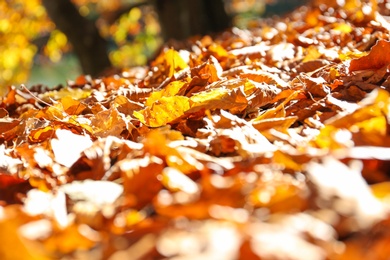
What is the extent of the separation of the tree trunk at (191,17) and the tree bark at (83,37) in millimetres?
945

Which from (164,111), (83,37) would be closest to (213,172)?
(164,111)

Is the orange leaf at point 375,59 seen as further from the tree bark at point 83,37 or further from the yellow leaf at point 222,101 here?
the tree bark at point 83,37

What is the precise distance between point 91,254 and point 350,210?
14.3 inches

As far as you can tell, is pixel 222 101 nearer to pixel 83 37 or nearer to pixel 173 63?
pixel 173 63

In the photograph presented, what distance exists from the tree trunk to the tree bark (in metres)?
0.95

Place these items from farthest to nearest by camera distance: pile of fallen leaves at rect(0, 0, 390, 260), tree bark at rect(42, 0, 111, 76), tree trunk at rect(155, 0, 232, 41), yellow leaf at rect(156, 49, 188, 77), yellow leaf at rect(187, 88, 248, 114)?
tree bark at rect(42, 0, 111, 76) < tree trunk at rect(155, 0, 232, 41) < yellow leaf at rect(156, 49, 188, 77) < yellow leaf at rect(187, 88, 248, 114) < pile of fallen leaves at rect(0, 0, 390, 260)

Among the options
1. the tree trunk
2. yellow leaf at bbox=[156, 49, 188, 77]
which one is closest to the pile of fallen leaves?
yellow leaf at bbox=[156, 49, 188, 77]

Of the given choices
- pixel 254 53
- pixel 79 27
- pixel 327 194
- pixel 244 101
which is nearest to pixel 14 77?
pixel 79 27

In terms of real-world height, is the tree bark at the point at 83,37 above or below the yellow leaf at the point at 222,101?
below

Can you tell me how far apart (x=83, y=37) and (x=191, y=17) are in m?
1.46

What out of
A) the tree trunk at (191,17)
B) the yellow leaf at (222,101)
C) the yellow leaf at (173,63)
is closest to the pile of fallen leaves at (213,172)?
the yellow leaf at (222,101)

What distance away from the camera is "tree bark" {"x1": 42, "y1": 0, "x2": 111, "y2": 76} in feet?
22.0

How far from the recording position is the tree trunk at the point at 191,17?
6.25 m

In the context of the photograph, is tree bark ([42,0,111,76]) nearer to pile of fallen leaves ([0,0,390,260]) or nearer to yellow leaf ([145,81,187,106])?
pile of fallen leaves ([0,0,390,260])
